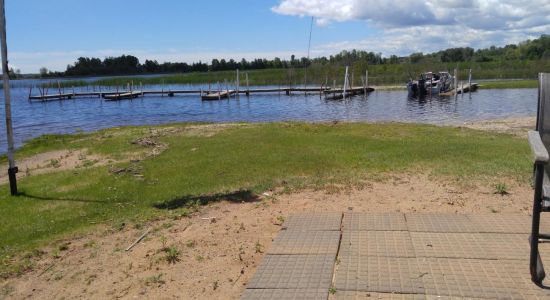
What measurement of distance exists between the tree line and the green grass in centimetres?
8102

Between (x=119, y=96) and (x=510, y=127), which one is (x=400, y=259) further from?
(x=119, y=96)

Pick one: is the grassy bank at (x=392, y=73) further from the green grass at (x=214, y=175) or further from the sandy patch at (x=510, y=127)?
the green grass at (x=214, y=175)

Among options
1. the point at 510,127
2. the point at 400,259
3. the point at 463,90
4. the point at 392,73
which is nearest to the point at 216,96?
the point at 463,90

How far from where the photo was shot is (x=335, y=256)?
421cm

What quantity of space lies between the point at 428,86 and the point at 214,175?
1622 inches

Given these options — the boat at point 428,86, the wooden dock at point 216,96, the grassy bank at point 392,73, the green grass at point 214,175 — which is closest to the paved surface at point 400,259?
the green grass at point 214,175

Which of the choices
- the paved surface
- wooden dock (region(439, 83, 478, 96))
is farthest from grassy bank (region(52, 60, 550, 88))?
the paved surface

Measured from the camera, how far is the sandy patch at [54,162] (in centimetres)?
1182

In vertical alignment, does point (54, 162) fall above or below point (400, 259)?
below

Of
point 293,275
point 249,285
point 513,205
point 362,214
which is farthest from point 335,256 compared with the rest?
point 513,205

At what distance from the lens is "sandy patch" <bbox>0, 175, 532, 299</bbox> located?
13.5ft

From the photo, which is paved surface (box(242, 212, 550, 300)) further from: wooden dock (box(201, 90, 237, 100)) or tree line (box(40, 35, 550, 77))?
tree line (box(40, 35, 550, 77))

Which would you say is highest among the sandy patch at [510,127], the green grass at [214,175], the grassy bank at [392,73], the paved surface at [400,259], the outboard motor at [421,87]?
the grassy bank at [392,73]

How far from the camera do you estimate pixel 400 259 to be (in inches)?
160
